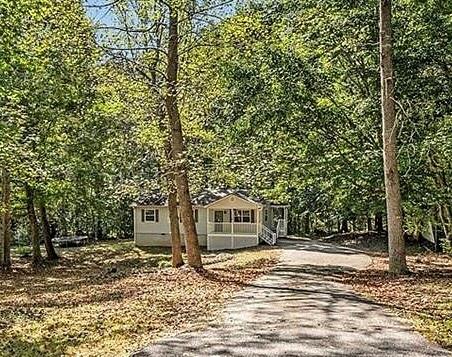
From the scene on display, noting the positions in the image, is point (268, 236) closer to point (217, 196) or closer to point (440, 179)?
point (217, 196)

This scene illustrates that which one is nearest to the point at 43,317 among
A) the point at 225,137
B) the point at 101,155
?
the point at 225,137

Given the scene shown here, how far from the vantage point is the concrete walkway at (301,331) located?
6.98 meters

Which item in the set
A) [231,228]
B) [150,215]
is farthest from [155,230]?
[231,228]

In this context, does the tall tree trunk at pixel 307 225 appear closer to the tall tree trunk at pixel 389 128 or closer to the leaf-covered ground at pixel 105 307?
the leaf-covered ground at pixel 105 307

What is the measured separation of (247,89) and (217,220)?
1522 cm

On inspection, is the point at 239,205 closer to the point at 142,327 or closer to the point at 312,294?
the point at 312,294

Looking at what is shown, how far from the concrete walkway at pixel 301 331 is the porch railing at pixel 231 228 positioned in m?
19.1

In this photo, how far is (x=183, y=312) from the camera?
33.7 ft

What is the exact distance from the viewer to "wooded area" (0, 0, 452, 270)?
616 inches

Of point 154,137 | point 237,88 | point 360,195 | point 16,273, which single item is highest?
point 237,88

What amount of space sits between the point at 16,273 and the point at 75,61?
38.1 ft

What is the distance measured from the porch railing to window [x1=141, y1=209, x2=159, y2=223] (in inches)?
152

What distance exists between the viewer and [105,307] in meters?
11.6

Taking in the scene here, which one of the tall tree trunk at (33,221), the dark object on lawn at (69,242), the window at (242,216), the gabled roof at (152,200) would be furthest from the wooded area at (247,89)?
the dark object on lawn at (69,242)
